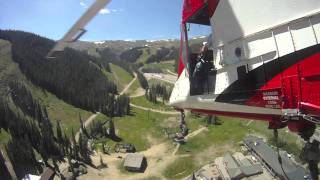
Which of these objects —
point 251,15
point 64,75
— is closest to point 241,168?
point 251,15

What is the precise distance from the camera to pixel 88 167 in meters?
75.1

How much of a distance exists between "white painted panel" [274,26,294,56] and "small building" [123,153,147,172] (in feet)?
208

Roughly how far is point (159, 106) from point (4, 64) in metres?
58.6

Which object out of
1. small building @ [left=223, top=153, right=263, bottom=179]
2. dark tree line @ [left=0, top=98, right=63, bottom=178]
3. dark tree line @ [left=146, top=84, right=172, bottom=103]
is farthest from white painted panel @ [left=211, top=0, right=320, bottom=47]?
dark tree line @ [left=146, top=84, right=172, bottom=103]

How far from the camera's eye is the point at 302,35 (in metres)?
10.8

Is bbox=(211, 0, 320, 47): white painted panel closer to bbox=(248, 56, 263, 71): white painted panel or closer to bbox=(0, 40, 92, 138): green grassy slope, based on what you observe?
bbox=(248, 56, 263, 71): white painted panel

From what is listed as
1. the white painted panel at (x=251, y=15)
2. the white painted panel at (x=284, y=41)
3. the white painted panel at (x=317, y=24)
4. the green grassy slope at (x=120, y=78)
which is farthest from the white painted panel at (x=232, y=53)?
the green grassy slope at (x=120, y=78)

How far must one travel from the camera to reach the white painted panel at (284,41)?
1113 centimetres

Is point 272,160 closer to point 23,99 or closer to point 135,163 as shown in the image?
point 135,163

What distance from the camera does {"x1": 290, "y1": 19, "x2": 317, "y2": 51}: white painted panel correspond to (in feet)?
34.8

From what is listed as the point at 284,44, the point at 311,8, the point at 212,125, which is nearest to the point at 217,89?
the point at 284,44

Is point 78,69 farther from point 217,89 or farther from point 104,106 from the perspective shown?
point 217,89

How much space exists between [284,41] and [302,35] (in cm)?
61

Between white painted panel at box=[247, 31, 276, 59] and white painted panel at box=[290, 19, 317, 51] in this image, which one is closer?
white painted panel at box=[290, 19, 317, 51]
